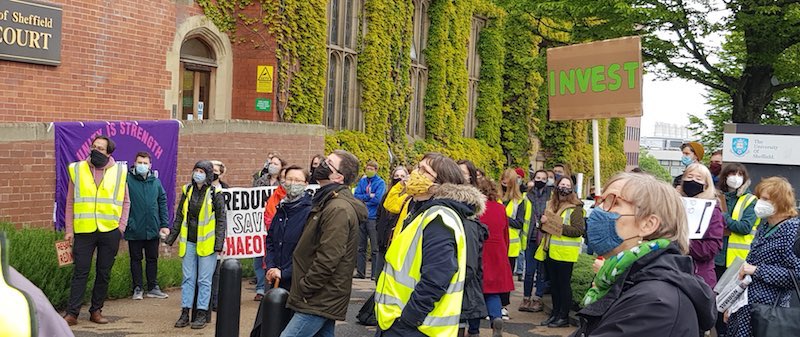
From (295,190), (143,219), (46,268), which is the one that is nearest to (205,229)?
(143,219)

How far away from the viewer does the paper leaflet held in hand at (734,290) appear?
255 inches

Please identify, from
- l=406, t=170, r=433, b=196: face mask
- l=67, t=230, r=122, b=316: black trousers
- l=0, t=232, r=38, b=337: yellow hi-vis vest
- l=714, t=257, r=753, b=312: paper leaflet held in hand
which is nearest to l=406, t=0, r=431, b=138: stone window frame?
l=67, t=230, r=122, b=316: black trousers

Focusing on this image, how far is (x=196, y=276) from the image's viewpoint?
9.99m

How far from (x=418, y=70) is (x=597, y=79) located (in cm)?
1625

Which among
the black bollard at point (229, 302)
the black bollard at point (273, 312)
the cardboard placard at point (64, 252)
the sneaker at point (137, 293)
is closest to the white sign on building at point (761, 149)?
the sneaker at point (137, 293)

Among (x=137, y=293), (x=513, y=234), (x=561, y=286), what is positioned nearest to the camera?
(x=561, y=286)

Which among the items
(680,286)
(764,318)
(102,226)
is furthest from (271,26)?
(680,286)

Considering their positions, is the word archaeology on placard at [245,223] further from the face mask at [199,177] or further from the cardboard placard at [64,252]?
the cardboard placard at [64,252]

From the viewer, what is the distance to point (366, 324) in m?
10.3

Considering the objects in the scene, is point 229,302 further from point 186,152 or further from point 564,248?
point 186,152

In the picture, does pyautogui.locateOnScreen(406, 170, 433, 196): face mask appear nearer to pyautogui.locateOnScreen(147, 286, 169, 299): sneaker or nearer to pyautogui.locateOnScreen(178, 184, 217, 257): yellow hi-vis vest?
pyautogui.locateOnScreen(178, 184, 217, 257): yellow hi-vis vest

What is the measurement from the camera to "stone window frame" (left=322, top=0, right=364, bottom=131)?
2202 centimetres

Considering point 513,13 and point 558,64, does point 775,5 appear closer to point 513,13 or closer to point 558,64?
point 513,13

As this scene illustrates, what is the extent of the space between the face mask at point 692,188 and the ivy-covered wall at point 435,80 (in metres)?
12.0
